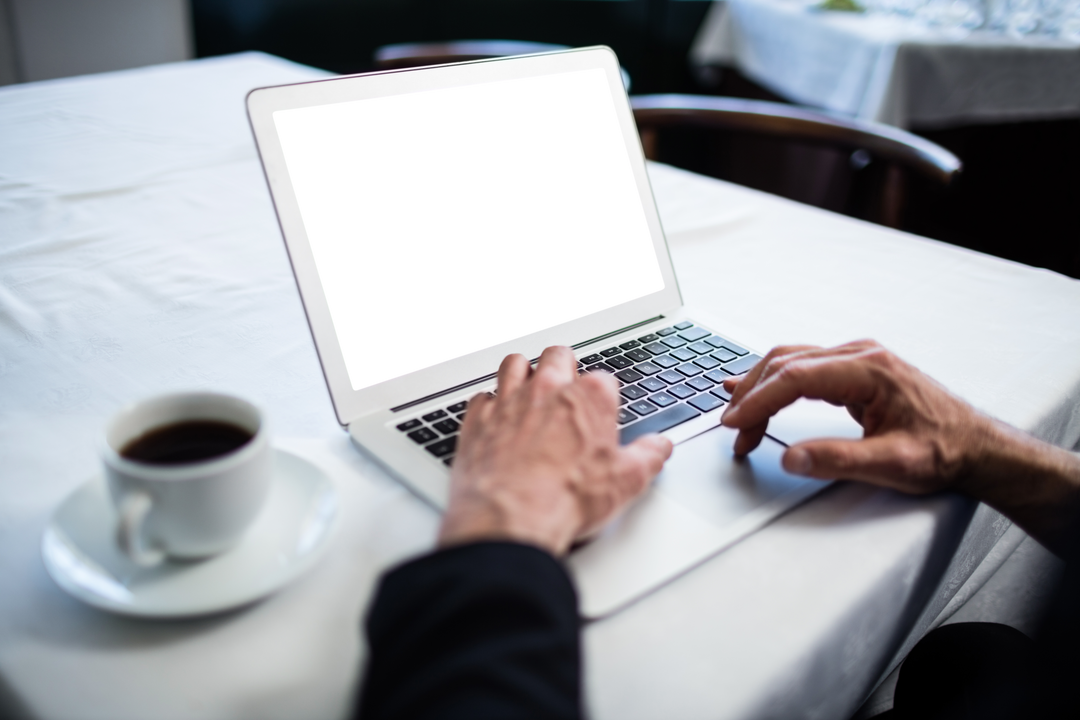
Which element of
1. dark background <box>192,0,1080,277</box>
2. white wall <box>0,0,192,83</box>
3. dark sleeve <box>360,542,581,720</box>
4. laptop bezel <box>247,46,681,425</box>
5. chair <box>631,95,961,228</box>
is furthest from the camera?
dark background <box>192,0,1080,277</box>

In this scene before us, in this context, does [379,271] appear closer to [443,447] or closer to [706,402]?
[443,447]

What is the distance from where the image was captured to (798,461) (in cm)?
49

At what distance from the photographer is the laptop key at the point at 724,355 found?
66 cm

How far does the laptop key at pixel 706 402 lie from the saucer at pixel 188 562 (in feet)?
0.93

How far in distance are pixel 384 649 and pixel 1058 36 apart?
2.87 meters

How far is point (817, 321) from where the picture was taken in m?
0.78

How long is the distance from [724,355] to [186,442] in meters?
0.44

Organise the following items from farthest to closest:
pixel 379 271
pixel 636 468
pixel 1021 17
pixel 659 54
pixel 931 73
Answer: pixel 659 54, pixel 1021 17, pixel 931 73, pixel 379 271, pixel 636 468

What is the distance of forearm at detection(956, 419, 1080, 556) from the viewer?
53 cm

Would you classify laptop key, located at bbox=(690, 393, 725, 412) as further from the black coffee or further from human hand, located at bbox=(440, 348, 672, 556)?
the black coffee

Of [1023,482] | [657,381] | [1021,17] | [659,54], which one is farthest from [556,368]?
[659,54]

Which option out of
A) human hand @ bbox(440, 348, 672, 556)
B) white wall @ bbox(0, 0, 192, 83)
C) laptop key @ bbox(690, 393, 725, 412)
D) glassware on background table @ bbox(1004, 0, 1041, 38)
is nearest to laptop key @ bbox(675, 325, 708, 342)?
laptop key @ bbox(690, 393, 725, 412)

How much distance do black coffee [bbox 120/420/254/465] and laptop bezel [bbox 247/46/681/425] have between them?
102 millimetres

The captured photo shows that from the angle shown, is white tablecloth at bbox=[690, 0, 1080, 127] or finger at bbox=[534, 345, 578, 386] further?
white tablecloth at bbox=[690, 0, 1080, 127]
